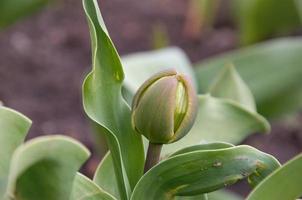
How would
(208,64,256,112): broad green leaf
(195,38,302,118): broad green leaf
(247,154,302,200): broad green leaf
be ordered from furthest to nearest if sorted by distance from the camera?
1. (195,38,302,118): broad green leaf
2. (208,64,256,112): broad green leaf
3. (247,154,302,200): broad green leaf

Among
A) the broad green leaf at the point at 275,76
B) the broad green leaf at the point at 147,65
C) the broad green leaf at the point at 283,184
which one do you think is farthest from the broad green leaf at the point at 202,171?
the broad green leaf at the point at 275,76

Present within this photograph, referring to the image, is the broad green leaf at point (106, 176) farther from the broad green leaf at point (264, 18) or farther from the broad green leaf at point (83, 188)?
the broad green leaf at point (264, 18)

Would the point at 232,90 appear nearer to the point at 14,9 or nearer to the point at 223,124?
the point at 223,124

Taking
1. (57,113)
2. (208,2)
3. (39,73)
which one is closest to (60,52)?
(39,73)

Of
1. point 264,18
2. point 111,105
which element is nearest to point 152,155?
point 111,105

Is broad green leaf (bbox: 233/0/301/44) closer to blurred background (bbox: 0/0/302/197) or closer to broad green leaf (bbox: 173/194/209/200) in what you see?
blurred background (bbox: 0/0/302/197)

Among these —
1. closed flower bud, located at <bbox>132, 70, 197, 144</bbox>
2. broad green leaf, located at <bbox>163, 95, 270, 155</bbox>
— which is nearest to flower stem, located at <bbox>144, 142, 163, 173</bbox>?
closed flower bud, located at <bbox>132, 70, 197, 144</bbox>

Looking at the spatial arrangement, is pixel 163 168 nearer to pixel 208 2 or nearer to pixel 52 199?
pixel 52 199
